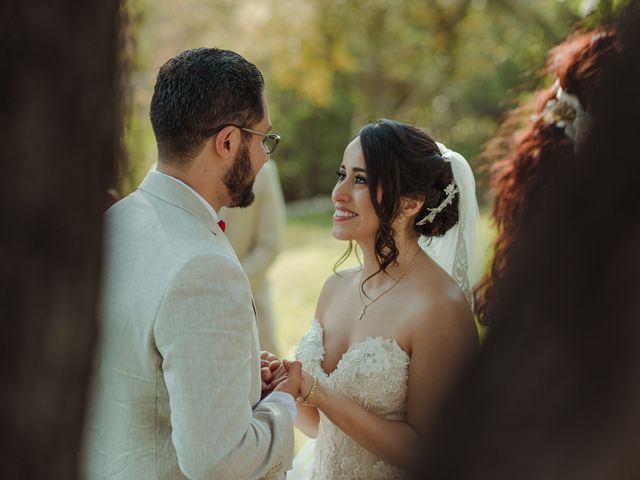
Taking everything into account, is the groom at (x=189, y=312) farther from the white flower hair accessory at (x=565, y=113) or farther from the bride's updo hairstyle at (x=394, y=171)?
the white flower hair accessory at (x=565, y=113)

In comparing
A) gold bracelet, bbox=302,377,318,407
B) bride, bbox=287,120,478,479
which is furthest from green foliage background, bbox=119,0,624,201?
gold bracelet, bbox=302,377,318,407

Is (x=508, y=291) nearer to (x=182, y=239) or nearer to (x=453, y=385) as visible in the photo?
(x=453, y=385)

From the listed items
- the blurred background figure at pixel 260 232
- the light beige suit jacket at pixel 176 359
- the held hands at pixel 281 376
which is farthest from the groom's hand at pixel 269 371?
the blurred background figure at pixel 260 232

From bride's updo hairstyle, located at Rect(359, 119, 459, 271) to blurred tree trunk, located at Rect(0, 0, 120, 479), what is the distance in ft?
7.75

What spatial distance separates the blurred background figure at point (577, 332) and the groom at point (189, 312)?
44.9 inches

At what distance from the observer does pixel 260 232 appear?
5766 mm

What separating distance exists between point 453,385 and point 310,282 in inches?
523

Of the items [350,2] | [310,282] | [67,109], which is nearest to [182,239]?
[67,109]

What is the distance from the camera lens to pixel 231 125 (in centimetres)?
238

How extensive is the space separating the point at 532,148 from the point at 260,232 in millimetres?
2495

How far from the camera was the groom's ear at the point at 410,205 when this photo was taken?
3385 millimetres

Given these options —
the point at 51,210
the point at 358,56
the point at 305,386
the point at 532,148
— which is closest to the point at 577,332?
the point at 51,210

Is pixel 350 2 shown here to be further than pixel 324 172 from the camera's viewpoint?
No

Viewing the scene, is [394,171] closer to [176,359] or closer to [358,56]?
[176,359]
